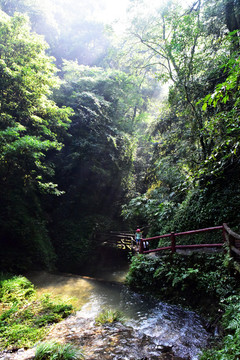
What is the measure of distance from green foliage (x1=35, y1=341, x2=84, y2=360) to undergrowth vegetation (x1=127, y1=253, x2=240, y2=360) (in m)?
2.35

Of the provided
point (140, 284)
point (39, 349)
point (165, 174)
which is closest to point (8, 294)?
point (39, 349)

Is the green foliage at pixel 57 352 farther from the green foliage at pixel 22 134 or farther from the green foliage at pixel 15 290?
the green foliage at pixel 22 134

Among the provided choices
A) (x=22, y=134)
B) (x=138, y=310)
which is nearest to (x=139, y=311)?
(x=138, y=310)

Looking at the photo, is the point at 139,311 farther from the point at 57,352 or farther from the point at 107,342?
the point at 57,352

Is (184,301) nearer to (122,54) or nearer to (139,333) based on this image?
(139,333)

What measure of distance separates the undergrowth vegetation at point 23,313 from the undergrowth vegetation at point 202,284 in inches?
119

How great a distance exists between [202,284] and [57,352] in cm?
409

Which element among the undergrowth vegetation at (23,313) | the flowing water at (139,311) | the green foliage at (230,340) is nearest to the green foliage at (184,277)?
the flowing water at (139,311)

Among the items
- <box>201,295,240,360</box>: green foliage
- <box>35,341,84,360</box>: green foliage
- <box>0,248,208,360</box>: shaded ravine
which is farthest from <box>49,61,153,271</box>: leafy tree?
<box>201,295,240,360</box>: green foliage

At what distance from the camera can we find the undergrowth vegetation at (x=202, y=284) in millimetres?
3977

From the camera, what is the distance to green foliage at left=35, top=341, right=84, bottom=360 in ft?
12.7

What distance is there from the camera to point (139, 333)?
491 centimetres

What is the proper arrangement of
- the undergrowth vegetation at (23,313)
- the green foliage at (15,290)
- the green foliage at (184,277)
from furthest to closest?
the green foliage at (15,290)
the green foliage at (184,277)
the undergrowth vegetation at (23,313)

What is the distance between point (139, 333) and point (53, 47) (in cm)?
3508
